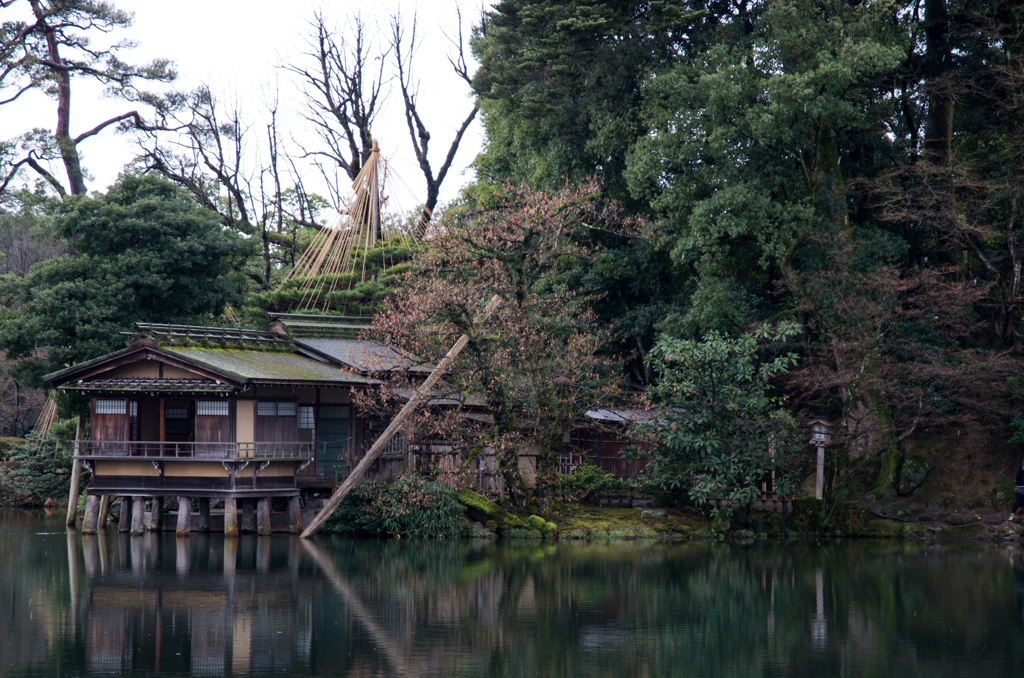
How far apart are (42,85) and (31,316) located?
14436 mm

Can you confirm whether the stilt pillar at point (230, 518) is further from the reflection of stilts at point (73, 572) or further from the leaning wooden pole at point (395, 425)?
the reflection of stilts at point (73, 572)

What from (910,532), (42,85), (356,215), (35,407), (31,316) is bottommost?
(910,532)

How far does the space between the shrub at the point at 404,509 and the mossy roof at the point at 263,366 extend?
9.95ft

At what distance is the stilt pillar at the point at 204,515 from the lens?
1043 inches

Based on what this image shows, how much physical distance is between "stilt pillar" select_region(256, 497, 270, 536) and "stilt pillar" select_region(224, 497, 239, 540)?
24.5 inches

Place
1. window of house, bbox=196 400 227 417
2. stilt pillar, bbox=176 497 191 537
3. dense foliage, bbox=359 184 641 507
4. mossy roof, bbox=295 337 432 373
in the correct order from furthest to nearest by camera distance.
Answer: mossy roof, bbox=295 337 432 373 → stilt pillar, bbox=176 497 191 537 → window of house, bbox=196 400 227 417 → dense foliage, bbox=359 184 641 507

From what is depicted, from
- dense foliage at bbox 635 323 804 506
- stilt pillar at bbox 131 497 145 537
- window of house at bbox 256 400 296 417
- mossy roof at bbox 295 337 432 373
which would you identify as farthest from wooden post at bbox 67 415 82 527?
dense foliage at bbox 635 323 804 506

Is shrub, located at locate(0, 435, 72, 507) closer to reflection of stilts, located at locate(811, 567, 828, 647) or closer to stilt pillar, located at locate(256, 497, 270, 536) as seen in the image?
stilt pillar, located at locate(256, 497, 270, 536)

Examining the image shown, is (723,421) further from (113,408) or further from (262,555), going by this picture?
(113,408)

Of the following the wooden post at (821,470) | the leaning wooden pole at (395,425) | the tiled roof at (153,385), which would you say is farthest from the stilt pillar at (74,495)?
the wooden post at (821,470)

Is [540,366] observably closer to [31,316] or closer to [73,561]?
[73,561]

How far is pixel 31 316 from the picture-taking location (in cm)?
2920

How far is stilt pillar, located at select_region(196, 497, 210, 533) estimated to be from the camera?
26484 mm

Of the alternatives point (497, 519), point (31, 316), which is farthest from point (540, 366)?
point (31, 316)
